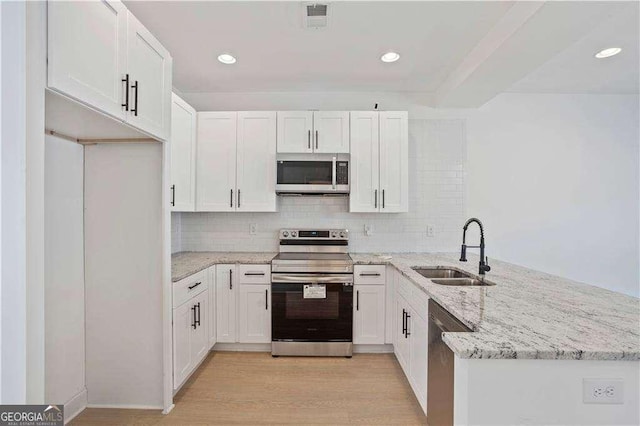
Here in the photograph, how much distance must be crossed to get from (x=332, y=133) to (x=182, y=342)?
7.84 feet

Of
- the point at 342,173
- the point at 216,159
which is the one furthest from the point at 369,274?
the point at 216,159

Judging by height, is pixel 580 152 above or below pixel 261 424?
above

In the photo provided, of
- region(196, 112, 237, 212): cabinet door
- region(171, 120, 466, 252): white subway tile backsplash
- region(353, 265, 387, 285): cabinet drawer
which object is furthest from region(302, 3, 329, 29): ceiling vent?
region(353, 265, 387, 285): cabinet drawer

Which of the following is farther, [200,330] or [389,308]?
[389,308]

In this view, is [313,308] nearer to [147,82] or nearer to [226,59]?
[147,82]

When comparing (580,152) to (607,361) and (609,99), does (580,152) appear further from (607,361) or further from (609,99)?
(607,361)

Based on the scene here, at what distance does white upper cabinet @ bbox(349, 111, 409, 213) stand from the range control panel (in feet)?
1.23

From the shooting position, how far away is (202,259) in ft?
9.79

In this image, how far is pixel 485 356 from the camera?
104cm

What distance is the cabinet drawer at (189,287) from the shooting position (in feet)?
7.14

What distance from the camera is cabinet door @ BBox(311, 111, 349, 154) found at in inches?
124

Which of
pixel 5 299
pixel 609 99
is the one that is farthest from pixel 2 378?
pixel 609 99

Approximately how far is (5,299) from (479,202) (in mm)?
3910

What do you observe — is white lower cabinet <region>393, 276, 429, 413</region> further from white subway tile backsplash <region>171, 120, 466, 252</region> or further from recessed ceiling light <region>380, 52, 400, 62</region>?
recessed ceiling light <region>380, 52, 400, 62</region>
